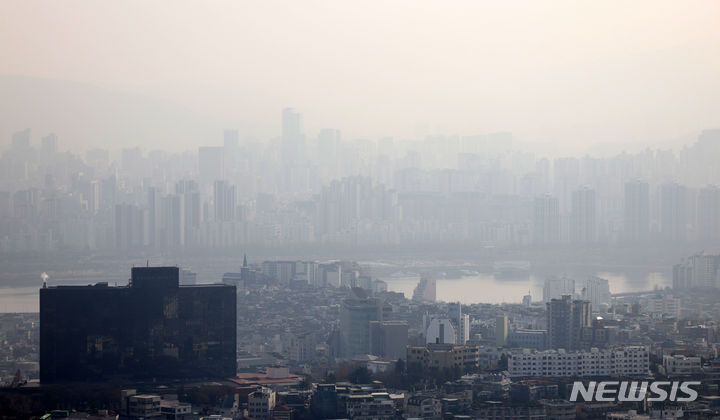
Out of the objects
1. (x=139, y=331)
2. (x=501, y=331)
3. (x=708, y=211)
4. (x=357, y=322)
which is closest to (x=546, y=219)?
(x=708, y=211)

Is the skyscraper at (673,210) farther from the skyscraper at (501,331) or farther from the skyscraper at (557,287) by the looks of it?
the skyscraper at (501,331)

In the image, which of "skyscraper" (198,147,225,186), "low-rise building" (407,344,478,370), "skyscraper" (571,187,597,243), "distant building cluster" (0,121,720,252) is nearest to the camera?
"low-rise building" (407,344,478,370)

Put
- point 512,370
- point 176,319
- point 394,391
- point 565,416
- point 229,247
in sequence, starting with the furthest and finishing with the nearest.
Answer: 1. point 229,247
2. point 176,319
3. point 512,370
4. point 394,391
5. point 565,416

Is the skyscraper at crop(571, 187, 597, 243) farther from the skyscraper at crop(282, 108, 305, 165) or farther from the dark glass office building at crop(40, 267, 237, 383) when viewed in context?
the dark glass office building at crop(40, 267, 237, 383)

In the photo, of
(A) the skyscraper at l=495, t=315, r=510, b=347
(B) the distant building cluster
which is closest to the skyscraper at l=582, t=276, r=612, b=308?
(B) the distant building cluster

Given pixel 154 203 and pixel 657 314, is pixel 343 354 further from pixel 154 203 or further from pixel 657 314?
pixel 154 203

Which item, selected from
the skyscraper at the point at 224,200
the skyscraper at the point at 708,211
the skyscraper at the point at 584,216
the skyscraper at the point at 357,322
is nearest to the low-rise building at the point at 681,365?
the skyscraper at the point at 357,322

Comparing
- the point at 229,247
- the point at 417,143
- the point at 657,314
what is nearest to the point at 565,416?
the point at 657,314
